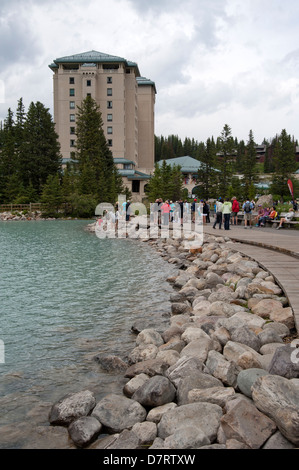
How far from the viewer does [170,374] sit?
5.11 meters

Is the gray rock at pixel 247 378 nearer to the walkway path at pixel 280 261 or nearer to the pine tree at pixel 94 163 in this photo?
the walkway path at pixel 280 261

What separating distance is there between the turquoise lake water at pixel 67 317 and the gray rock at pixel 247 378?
1.59m

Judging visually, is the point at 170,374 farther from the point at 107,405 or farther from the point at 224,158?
the point at 224,158

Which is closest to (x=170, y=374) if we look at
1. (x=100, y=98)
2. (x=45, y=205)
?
(x=45, y=205)

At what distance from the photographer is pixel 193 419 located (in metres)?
3.94

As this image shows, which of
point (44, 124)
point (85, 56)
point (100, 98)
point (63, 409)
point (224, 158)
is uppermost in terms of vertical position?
point (85, 56)

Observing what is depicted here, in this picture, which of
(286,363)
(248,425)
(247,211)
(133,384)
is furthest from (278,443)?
(247,211)

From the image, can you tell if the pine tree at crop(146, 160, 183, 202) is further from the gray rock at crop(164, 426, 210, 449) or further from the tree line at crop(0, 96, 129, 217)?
the gray rock at crop(164, 426, 210, 449)

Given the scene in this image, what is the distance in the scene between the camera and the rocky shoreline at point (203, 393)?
3684 mm

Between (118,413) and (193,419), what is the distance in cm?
86
